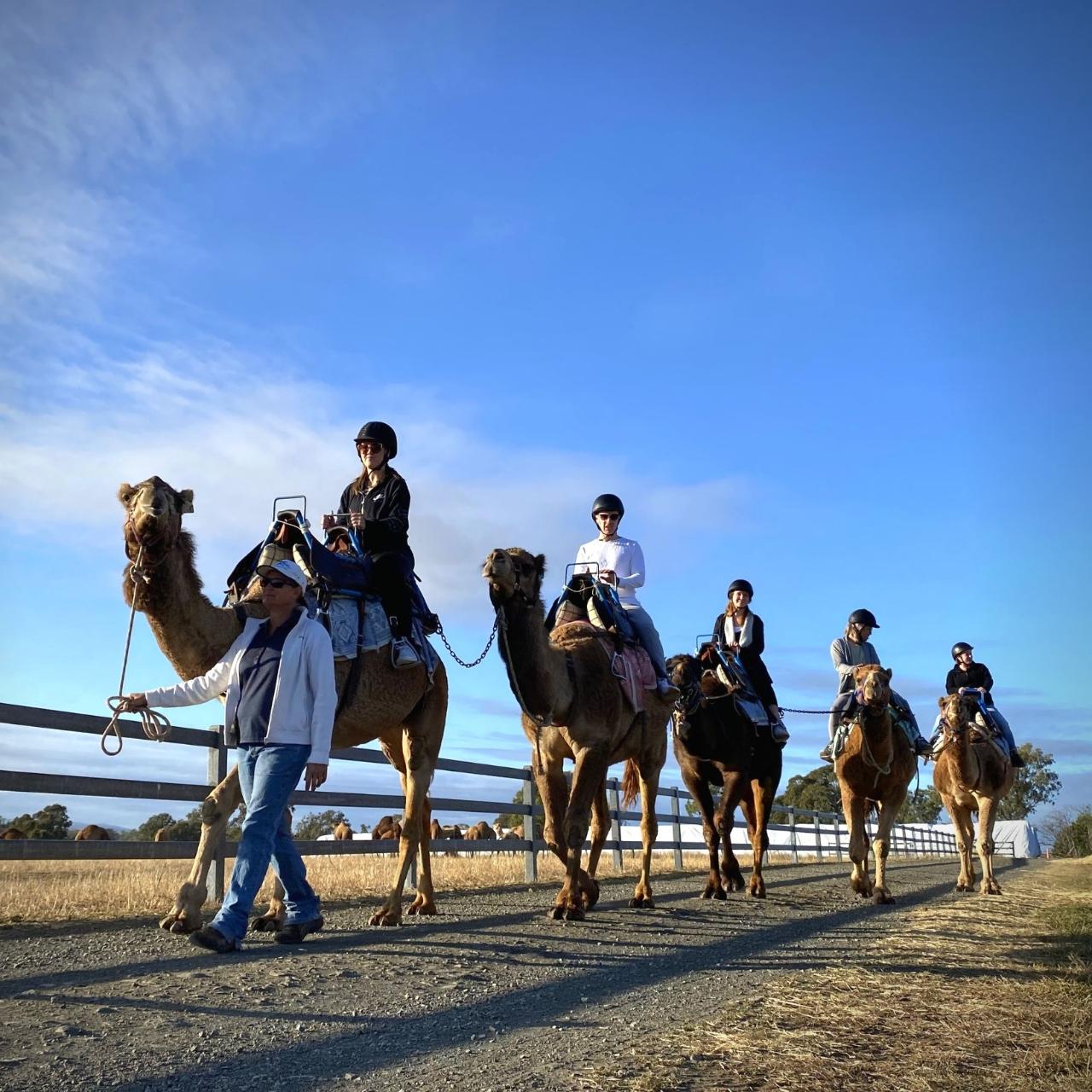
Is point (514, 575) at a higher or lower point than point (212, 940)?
higher

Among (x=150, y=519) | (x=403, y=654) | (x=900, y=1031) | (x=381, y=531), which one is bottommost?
(x=900, y=1031)

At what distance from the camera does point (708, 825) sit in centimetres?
1355

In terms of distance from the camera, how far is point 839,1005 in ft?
17.2

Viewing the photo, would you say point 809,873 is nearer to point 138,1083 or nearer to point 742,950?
point 742,950

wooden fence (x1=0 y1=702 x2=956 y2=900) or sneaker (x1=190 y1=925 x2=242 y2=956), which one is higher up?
wooden fence (x1=0 y1=702 x2=956 y2=900)

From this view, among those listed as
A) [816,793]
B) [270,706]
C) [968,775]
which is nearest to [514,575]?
[270,706]

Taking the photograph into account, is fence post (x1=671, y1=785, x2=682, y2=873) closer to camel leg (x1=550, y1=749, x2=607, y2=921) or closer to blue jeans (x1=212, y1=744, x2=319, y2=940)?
camel leg (x1=550, y1=749, x2=607, y2=921)

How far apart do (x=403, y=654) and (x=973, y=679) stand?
447 inches

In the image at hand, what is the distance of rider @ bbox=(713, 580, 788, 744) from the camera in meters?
14.3

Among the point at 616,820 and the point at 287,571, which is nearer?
the point at 287,571

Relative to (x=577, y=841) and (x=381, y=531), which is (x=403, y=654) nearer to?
(x=381, y=531)

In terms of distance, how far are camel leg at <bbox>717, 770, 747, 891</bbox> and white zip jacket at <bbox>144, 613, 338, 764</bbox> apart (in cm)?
787

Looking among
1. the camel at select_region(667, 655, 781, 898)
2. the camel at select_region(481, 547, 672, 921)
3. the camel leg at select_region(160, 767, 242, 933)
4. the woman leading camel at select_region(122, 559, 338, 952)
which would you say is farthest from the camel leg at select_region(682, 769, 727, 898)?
the camel leg at select_region(160, 767, 242, 933)

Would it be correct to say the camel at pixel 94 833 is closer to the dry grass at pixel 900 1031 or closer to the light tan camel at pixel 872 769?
the light tan camel at pixel 872 769
